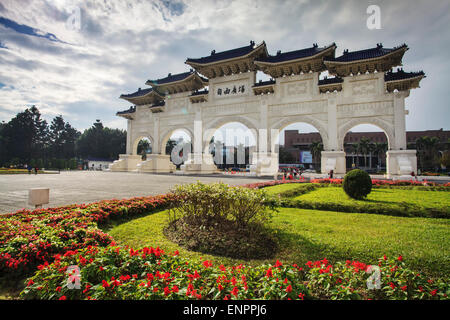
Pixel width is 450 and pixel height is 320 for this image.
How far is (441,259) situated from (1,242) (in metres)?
6.43

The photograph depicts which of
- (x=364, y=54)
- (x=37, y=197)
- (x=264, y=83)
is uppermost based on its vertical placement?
(x=364, y=54)

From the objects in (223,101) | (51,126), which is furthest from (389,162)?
(51,126)

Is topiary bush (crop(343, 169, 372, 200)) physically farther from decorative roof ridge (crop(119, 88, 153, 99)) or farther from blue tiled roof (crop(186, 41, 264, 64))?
decorative roof ridge (crop(119, 88, 153, 99))

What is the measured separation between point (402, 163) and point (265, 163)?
37.1 ft

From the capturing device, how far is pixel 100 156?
5362 cm

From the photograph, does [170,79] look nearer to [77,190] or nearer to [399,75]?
[77,190]

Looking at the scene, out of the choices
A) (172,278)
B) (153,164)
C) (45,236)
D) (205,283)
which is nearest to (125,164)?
(153,164)

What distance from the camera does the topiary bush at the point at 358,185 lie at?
8.12 meters

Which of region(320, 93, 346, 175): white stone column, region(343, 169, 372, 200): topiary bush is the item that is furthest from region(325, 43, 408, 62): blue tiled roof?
region(343, 169, 372, 200): topiary bush

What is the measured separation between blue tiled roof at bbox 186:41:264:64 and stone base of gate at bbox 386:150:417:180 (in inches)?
644

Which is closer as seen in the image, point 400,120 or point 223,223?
point 223,223

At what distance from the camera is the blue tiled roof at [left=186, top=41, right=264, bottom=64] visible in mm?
23094

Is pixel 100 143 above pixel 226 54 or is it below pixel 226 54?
below

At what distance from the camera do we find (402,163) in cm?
1770
